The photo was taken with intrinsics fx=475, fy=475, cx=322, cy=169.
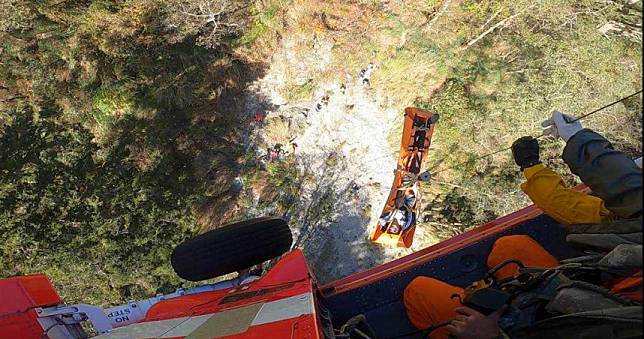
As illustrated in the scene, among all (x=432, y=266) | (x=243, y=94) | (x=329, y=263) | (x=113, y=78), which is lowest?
(x=329, y=263)

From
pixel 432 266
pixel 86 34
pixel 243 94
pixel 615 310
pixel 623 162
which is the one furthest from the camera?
pixel 243 94

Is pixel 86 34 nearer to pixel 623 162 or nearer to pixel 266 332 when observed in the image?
pixel 266 332

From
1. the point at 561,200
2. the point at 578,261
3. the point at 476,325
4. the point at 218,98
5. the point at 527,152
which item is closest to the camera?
the point at 476,325

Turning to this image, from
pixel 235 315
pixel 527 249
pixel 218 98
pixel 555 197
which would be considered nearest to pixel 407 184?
pixel 218 98

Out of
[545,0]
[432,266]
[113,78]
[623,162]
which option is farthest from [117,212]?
[545,0]

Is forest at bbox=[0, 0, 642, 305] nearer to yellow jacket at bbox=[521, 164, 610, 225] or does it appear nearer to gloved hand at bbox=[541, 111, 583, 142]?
gloved hand at bbox=[541, 111, 583, 142]

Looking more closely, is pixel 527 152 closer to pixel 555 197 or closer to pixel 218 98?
pixel 555 197

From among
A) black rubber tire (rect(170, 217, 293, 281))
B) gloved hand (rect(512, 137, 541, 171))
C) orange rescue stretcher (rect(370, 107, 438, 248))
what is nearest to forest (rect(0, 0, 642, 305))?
orange rescue stretcher (rect(370, 107, 438, 248))
